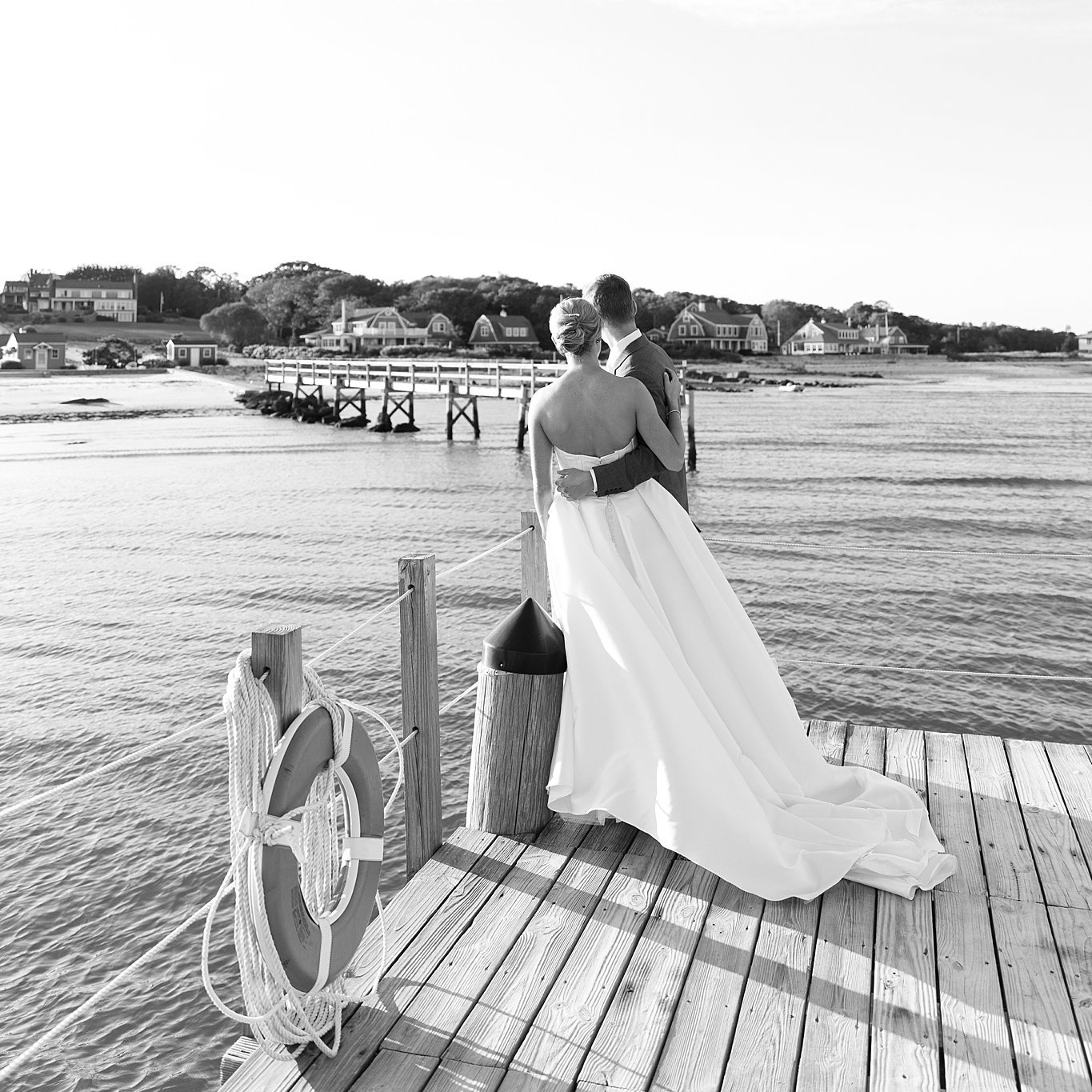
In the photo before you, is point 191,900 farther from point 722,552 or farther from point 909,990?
point 722,552

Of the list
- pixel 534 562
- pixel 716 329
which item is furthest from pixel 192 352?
pixel 534 562

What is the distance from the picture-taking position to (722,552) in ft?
57.5

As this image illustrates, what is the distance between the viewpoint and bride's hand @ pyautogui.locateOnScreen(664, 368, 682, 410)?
3.82 m

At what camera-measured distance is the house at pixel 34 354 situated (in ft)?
298

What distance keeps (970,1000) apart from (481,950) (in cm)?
127

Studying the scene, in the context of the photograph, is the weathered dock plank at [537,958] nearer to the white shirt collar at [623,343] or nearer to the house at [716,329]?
the white shirt collar at [623,343]

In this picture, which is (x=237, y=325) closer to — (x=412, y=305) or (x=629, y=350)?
(x=412, y=305)

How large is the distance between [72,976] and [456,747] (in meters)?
3.36

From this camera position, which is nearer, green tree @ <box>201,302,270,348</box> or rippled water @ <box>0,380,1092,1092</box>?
rippled water @ <box>0,380,1092,1092</box>

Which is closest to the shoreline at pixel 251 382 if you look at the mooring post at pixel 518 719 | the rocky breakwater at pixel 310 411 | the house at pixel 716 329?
the rocky breakwater at pixel 310 411

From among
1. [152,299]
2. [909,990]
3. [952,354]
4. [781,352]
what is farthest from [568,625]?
[152,299]

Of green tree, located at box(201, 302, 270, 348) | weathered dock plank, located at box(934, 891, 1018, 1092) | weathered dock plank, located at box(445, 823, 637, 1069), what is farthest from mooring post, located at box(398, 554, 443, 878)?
green tree, located at box(201, 302, 270, 348)

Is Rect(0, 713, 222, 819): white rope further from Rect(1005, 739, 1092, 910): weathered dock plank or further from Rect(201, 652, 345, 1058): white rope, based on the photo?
Rect(1005, 739, 1092, 910): weathered dock plank

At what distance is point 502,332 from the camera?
4173 inches
